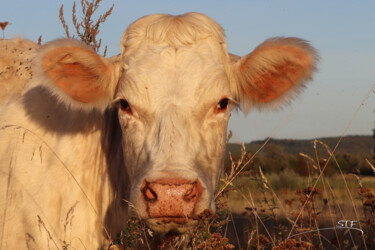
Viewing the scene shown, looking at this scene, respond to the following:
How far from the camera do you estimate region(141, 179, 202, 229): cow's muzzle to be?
9.82 ft

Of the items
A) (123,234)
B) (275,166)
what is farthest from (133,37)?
(275,166)

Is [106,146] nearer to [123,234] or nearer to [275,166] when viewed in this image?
[123,234]

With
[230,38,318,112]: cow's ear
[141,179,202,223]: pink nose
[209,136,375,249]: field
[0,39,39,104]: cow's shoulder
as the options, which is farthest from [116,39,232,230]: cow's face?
[0,39,39,104]: cow's shoulder

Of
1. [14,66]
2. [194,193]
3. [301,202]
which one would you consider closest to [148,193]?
[194,193]

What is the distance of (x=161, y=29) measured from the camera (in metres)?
4.14

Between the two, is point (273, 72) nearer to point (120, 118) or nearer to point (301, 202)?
point (301, 202)

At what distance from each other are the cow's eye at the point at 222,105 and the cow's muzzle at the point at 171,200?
96cm

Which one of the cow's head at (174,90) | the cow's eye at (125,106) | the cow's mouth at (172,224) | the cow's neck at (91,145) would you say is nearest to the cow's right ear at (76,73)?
the cow's head at (174,90)

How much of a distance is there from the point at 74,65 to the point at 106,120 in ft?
1.75

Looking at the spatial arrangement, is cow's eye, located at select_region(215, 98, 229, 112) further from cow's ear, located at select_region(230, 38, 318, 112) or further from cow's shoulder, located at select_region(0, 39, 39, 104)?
cow's shoulder, located at select_region(0, 39, 39, 104)

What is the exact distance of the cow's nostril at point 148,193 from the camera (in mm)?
3069

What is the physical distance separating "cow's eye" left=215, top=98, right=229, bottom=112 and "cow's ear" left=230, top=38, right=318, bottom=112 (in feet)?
1.62

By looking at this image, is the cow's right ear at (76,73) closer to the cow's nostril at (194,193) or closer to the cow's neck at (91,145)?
the cow's neck at (91,145)

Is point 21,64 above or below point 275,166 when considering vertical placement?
above
